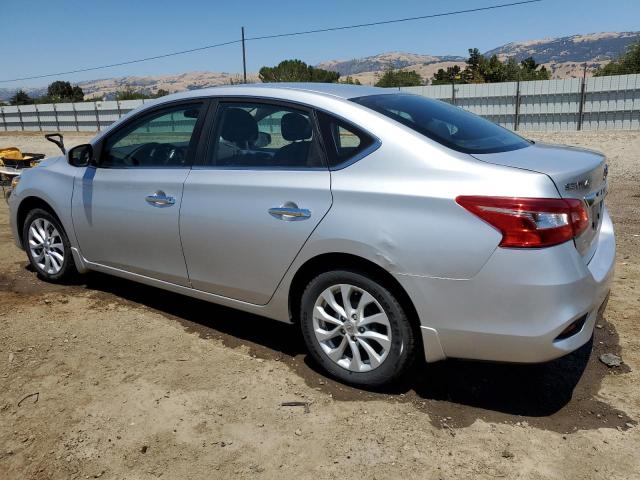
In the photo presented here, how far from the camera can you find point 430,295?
2.69 metres

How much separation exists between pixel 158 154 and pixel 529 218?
2.62 meters

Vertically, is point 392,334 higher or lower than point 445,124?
lower

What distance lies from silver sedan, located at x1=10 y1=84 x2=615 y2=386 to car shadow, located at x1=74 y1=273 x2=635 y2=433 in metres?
0.24

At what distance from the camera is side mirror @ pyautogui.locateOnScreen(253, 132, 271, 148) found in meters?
3.48

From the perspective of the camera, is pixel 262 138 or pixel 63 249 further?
pixel 63 249

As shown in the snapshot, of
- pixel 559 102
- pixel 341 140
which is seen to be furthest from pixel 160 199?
pixel 559 102

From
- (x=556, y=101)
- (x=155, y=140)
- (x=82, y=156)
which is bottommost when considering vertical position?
(x=556, y=101)

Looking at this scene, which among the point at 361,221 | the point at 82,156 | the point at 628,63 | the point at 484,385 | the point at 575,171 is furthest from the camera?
the point at 628,63

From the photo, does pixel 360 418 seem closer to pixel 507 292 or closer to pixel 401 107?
pixel 507 292

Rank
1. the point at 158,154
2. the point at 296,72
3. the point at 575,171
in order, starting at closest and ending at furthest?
the point at 575,171
the point at 158,154
the point at 296,72

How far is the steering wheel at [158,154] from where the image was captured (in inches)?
149

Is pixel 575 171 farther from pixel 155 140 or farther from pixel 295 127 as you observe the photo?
pixel 155 140

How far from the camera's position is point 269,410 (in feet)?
9.74

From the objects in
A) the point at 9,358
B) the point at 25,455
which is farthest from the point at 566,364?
the point at 9,358
